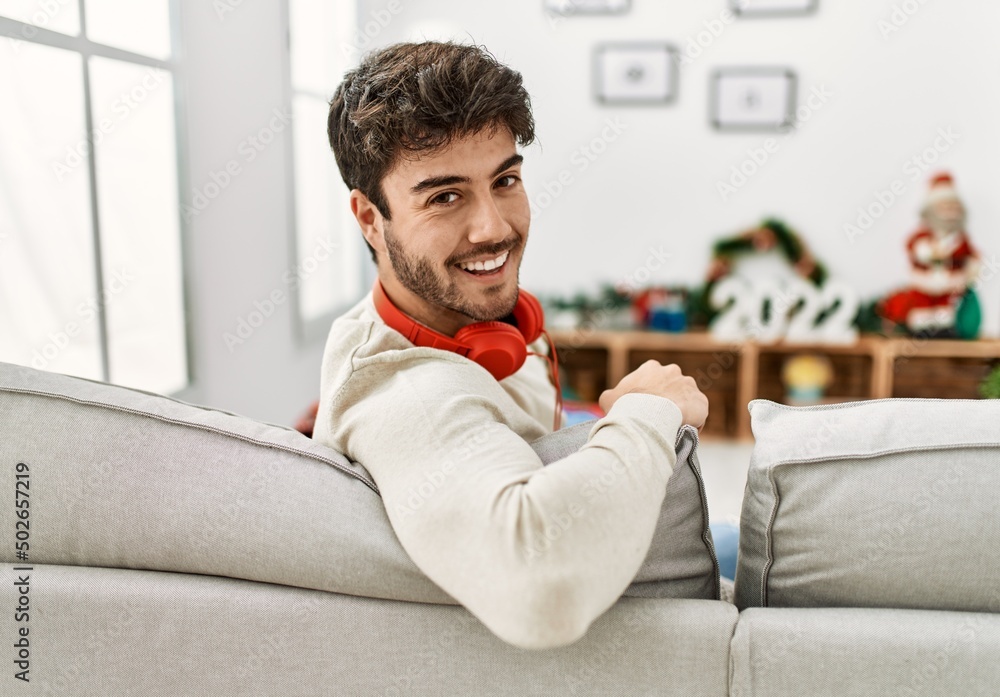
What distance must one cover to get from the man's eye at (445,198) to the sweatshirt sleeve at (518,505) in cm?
36

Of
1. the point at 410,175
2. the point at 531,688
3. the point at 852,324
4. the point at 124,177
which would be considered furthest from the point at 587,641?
the point at 852,324

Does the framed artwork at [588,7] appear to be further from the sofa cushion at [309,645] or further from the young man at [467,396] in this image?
the sofa cushion at [309,645]

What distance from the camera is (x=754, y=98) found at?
4.42 m

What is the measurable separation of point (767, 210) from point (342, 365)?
377cm

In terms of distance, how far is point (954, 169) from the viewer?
170 inches

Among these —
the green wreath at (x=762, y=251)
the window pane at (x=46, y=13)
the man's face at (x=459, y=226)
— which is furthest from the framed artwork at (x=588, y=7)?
the man's face at (x=459, y=226)

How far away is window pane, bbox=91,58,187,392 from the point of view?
225 centimetres

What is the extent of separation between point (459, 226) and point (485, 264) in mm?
75

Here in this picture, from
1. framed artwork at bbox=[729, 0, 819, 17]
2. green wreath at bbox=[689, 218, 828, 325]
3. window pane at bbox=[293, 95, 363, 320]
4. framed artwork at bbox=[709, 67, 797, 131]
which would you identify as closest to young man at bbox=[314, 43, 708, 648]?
window pane at bbox=[293, 95, 363, 320]

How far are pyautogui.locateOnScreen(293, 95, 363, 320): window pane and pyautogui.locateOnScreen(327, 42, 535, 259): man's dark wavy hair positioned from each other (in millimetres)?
2242

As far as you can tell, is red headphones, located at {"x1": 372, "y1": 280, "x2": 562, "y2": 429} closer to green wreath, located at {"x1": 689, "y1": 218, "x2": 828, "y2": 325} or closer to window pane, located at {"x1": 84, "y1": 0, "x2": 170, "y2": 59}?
window pane, located at {"x1": 84, "y1": 0, "x2": 170, "y2": 59}

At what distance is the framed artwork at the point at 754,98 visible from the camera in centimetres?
438

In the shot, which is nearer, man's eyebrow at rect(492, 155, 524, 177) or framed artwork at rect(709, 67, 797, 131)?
man's eyebrow at rect(492, 155, 524, 177)

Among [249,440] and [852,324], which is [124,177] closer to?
[249,440]
